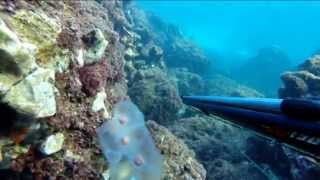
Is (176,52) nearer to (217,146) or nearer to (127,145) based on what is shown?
(217,146)

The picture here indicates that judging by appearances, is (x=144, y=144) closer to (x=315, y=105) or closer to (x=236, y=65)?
(x=315, y=105)

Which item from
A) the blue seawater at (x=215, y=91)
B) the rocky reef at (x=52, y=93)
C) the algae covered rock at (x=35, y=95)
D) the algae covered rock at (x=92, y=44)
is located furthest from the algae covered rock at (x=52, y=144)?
the blue seawater at (x=215, y=91)

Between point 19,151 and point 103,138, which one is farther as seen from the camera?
point 103,138

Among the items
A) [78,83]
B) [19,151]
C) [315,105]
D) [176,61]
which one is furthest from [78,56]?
[176,61]

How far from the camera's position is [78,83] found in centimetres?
463

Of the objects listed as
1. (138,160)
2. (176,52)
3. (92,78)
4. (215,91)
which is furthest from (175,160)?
(176,52)

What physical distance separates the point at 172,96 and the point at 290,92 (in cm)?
341

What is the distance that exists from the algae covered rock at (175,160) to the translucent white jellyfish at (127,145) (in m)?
0.97

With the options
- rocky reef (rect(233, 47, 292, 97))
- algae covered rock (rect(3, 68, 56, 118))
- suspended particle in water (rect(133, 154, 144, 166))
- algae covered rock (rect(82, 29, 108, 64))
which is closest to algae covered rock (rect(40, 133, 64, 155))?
algae covered rock (rect(3, 68, 56, 118))

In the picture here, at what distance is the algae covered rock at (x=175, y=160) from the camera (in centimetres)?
575

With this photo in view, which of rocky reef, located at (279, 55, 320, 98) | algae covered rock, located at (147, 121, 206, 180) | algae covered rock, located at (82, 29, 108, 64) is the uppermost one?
rocky reef, located at (279, 55, 320, 98)

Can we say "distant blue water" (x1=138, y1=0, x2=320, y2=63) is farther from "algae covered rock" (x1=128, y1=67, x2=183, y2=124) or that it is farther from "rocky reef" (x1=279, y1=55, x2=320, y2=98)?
"rocky reef" (x1=279, y1=55, x2=320, y2=98)

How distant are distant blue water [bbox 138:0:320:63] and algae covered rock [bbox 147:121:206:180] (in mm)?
54875

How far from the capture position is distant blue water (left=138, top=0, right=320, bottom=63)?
68750 millimetres
